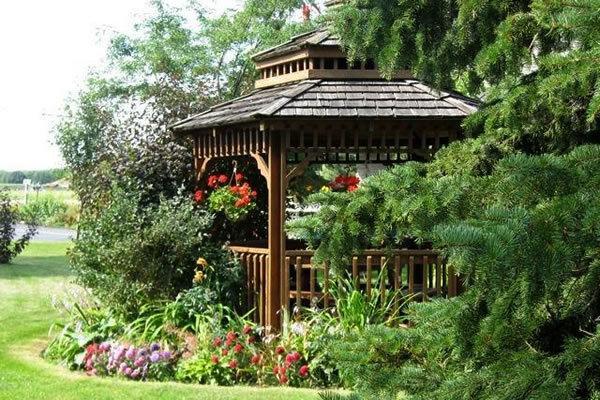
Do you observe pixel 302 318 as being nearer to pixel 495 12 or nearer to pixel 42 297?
pixel 495 12

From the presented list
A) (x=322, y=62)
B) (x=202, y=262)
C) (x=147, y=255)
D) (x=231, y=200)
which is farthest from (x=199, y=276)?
(x=322, y=62)

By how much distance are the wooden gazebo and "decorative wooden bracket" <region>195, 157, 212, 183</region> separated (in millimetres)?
290

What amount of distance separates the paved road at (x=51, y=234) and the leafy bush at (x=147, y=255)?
23892 millimetres

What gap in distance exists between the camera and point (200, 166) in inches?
514

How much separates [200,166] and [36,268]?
459 inches

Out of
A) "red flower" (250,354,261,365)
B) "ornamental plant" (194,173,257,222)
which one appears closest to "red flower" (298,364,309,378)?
"red flower" (250,354,261,365)

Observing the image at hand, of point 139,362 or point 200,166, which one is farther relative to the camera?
point 200,166

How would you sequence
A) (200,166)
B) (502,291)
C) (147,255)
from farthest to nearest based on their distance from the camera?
(200,166) → (147,255) → (502,291)

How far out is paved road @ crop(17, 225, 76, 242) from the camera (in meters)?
37.3

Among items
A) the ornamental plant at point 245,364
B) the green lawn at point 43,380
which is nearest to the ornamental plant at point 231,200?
the ornamental plant at point 245,364

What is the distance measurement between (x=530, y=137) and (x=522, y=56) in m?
0.56

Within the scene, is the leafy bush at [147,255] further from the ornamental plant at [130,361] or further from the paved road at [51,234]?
the paved road at [51,234]

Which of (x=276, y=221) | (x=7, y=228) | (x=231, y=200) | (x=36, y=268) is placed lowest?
(x=36, y=268)

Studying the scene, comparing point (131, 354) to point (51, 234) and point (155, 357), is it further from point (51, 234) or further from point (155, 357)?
point (51, 234)
